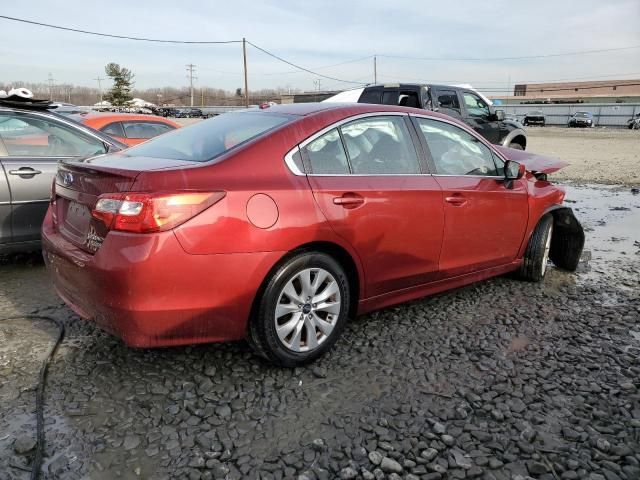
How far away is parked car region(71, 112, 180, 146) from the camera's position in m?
8.29

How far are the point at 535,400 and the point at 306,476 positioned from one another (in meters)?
1.36

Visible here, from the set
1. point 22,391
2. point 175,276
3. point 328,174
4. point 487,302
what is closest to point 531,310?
point 487,302

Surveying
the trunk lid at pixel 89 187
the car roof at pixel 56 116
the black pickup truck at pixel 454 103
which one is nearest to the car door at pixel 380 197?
the trunk lid at pixel 89 187

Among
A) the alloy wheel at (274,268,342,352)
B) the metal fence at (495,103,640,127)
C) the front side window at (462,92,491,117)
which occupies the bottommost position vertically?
the alloy wheel at (274,268,342,352)

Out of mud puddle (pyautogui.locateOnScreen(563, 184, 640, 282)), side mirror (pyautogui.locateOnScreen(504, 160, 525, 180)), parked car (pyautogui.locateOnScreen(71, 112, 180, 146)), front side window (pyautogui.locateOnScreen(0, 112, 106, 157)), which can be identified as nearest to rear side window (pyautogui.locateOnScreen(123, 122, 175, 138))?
parked car (pyautogui.locateOnScreen(71, 112, 180, 146))

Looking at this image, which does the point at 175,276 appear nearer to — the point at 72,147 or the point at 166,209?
the point at 166,209

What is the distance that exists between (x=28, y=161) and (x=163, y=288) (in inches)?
109

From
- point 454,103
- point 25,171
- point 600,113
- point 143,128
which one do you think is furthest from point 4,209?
point 600,113

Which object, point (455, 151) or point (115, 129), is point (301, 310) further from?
point (115, 129)

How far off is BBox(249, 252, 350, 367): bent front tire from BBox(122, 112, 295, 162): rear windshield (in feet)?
2.67

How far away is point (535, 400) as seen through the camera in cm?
277

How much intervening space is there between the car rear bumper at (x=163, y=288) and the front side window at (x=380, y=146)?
96cm

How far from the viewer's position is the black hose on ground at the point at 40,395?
220cm

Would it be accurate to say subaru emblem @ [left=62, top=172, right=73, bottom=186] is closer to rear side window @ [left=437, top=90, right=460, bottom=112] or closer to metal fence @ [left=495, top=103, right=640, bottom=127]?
rear side window @ [left=437, top=90, right=460, bottom=112]
